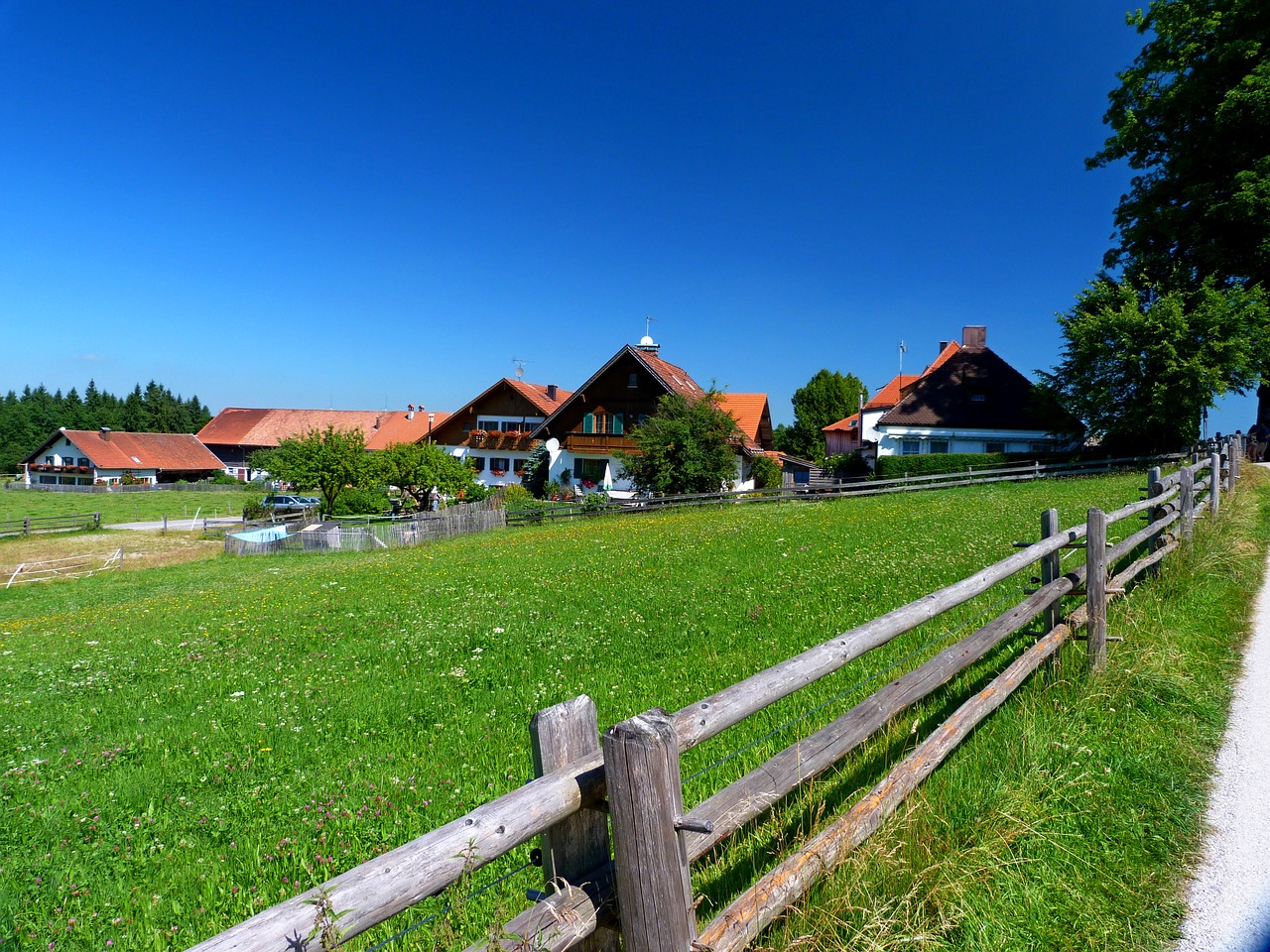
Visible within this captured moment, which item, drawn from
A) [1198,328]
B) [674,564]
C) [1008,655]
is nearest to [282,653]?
[674,564]

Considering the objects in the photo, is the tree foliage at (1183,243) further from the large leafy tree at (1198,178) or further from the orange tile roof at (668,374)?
the orange tile roof at (668,374)

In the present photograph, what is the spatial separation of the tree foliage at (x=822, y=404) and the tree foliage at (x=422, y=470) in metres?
42.9

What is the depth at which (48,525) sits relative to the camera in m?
44.3

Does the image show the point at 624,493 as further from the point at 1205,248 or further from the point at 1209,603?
the point at 1209,603

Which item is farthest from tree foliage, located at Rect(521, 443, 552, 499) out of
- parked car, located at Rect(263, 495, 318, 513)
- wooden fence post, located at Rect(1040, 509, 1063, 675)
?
wooden fence post, located at Rect(1040, 509, 1063, 675)

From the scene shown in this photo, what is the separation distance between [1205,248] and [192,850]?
115 ft

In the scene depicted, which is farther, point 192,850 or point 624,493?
point 624,493

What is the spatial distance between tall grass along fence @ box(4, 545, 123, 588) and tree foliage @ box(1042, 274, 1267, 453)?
39.8 meters

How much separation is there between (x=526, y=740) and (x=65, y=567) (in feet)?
109

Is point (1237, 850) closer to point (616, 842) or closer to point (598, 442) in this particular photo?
point (616, 842)

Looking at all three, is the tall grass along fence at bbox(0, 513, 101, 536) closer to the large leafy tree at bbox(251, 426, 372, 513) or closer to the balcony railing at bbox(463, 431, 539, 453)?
the large leafy tree at bbox(251, 426, 372, 513)

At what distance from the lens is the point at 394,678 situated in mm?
8906

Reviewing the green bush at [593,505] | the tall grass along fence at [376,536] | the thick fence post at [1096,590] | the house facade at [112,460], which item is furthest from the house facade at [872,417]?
the house facade at [112,460]

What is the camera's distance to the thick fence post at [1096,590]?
6270 mm
